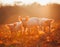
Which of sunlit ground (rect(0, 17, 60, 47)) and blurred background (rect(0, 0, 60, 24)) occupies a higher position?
blurred background (rect(0, 0, 60, 24))

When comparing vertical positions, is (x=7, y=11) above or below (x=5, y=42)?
above

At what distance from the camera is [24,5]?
2363 millimetres

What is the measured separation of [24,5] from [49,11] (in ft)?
1.13

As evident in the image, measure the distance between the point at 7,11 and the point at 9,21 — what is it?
136mm

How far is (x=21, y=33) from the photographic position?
2.33 meters

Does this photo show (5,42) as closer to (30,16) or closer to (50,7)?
(30,16)

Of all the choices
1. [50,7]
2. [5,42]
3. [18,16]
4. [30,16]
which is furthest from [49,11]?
[5,42]

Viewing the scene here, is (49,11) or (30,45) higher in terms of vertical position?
(49,11)

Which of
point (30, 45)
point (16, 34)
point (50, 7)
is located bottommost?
point (30, 45)

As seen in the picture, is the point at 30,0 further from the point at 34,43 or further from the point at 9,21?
the point at 34,43

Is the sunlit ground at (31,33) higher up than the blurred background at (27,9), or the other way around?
the blurred background at (27,9)

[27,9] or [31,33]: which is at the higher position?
[27,9]

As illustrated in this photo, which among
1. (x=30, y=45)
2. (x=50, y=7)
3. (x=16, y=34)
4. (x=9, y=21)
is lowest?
(x=30, y=45)

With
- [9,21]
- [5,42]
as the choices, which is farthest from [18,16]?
[5,42]
